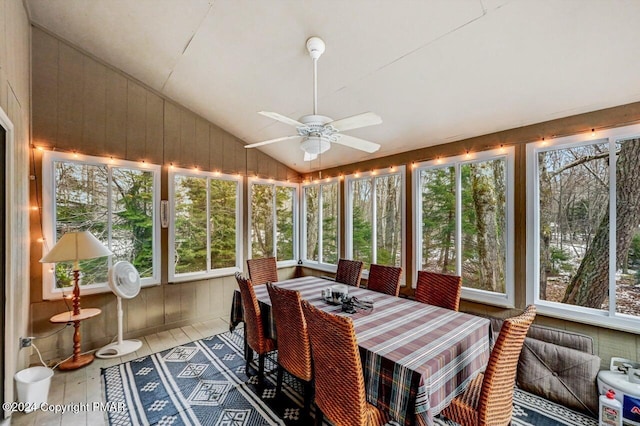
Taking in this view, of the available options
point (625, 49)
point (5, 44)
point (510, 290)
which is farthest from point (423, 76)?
point (5, 44)

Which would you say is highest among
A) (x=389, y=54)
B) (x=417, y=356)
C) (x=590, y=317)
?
(x=389, y=54)

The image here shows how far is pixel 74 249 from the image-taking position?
118 inches

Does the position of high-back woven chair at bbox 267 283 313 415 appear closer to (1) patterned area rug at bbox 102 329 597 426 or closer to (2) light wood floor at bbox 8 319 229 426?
(1) patterned area rug at bbox 102 329 597 426

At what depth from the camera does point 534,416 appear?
238 centimetres

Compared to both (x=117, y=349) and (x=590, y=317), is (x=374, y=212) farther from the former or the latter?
(x=117, y=349)

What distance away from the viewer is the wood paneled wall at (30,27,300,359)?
326cm

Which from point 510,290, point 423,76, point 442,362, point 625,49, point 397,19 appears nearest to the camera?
point 442,362

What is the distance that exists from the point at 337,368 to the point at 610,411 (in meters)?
2.32

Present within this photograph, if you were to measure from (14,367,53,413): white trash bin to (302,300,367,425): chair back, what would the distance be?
8.01ft

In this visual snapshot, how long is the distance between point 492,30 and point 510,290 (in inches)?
102

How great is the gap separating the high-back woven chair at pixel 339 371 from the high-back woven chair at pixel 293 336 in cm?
26

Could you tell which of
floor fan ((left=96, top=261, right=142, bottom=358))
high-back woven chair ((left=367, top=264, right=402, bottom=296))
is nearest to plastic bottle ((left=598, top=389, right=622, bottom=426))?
high-back woven chair ((left=367, top=264, right=402, bottom=296))

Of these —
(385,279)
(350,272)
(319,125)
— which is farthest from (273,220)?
(319,125)

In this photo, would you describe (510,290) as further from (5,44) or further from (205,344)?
(5,44)
